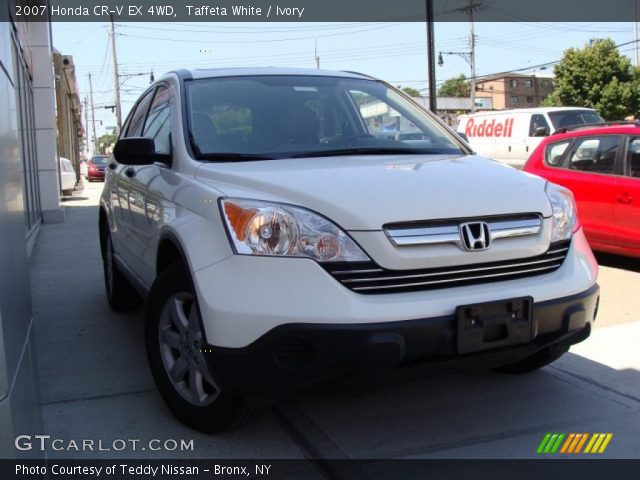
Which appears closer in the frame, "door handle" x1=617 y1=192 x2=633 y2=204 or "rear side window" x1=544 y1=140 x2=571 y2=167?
"door handle" x1=617 y1=192 x2=633 y2=204

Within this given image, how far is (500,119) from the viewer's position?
19.5 meters

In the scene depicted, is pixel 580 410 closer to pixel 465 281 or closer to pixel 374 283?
pixel 465 281

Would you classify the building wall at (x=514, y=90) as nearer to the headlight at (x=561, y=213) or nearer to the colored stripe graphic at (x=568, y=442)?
the headlight at (x=561, y=213)

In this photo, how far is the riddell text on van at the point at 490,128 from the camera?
19141 mm

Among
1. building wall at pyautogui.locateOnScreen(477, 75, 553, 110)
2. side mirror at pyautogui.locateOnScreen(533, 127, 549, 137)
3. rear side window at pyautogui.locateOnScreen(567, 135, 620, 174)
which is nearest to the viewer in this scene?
rear side window at pyautogui.locateOnScreen(567, 135, 620, 174)

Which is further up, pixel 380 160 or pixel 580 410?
pixel 380 160

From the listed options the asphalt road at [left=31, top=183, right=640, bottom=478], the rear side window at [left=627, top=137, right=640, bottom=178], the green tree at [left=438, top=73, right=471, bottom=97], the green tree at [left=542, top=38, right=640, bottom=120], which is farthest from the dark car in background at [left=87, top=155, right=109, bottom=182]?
the green tree at [left=438, top=73, right=471, bottom=97]

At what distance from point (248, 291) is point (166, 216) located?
3.36 ft

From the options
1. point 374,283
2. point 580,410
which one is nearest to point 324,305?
point 374,283

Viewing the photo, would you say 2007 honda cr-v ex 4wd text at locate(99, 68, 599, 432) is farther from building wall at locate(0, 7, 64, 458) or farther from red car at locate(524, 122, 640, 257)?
red car at locate(524, 122, 640, 257)

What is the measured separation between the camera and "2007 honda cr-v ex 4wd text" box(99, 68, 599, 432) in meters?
2.70

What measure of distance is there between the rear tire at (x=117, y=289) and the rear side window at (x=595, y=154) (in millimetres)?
5146

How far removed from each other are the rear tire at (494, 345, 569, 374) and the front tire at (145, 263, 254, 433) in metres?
1.61

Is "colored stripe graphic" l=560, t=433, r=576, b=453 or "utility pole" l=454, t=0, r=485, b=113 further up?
"utility pole" l=454, t=0, r=485, b=113
